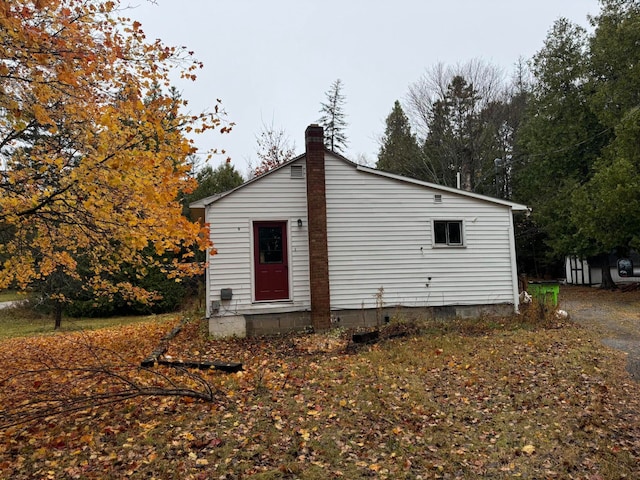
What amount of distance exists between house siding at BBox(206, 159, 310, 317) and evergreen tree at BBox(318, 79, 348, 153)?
1976 cm

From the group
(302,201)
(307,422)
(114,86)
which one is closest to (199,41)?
(114,86)

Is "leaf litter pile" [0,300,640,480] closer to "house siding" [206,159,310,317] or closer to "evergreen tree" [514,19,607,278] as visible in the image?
"house siding" [206,159,310,317]

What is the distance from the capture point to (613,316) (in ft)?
39.1

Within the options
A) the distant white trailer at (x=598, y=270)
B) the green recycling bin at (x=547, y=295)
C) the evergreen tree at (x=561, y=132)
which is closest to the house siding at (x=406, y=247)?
the green recycling bin at (x=547, y=295)

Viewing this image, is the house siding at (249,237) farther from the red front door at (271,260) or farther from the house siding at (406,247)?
the house siding at (406,247)

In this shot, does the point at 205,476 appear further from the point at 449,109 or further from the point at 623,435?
the point at 449,109

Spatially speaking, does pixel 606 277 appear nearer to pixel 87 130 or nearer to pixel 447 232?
pixel 447 232

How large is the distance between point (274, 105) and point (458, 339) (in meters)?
20.7

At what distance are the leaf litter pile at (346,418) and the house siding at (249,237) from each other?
2.18m

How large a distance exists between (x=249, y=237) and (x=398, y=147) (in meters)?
19.5

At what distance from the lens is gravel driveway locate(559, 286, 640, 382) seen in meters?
7.99

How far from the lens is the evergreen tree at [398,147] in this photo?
1043 inches

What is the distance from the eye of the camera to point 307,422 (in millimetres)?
4770

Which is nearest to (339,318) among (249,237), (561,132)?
(249,237)
